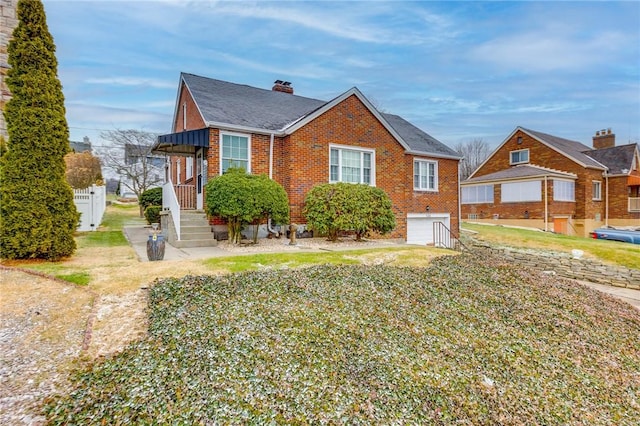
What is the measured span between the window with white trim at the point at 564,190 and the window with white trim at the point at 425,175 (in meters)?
12.0

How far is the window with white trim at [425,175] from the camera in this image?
53.0 ft

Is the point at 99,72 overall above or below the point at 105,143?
above

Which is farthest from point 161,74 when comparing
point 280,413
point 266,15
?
point 280,413

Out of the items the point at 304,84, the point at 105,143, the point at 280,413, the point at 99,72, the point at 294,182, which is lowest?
the point at 280,413

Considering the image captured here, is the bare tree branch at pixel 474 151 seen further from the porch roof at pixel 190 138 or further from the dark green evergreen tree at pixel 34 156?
the dark green evergreen tree at pixel 34 156

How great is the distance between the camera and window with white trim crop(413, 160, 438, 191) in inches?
635

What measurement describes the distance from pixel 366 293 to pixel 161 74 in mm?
18314

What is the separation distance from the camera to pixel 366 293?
579 cm

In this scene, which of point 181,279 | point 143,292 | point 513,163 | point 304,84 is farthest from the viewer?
point 513,163

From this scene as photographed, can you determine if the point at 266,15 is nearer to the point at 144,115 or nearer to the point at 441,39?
the point at 441,39

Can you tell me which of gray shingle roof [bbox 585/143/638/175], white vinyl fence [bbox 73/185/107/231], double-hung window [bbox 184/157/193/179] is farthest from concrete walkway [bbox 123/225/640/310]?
gray shingle roof [bbox 585/143/638/175]

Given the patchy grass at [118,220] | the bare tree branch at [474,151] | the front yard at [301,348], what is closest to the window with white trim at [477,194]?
the front yard at [301,348]

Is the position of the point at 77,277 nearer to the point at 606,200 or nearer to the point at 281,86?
the point at 281,86

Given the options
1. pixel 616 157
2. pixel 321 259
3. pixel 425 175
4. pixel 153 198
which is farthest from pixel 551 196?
pixel 153 198
